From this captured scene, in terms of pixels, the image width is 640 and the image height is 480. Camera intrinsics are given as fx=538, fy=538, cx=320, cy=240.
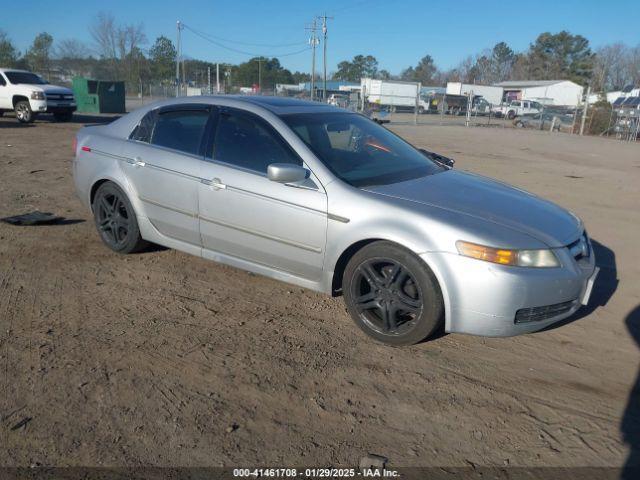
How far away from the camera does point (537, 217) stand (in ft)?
12.5

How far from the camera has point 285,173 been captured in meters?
3.71

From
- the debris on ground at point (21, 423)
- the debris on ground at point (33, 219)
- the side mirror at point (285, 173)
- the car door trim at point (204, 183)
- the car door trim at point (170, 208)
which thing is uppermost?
the side mirror at point (285, 173)

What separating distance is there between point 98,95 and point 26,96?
7511 mm

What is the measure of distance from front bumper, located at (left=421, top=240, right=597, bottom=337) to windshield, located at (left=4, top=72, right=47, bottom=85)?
20620 mm

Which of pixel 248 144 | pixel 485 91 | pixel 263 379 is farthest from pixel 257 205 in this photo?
pixel 485 91

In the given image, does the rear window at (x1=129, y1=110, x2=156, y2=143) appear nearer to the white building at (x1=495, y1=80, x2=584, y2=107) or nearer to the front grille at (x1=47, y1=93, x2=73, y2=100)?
the front grille at (x1=47, y1=93, x2=73, y2=100)

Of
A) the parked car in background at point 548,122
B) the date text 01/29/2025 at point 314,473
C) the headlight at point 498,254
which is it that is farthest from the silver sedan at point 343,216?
the parked car in background at point 548,122

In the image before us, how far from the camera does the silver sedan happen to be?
3.34 m

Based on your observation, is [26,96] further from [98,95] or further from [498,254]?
[498,254]

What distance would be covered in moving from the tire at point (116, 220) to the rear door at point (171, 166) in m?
→ 0.26

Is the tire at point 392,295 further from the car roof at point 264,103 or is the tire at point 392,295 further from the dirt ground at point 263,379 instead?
the car roof at point 264,103

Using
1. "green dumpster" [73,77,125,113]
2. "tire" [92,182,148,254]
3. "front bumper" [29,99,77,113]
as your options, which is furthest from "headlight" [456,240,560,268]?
"green dumpster" [73,77,125,113]

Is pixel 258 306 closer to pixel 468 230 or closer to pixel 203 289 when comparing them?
Result: pixel 203 289

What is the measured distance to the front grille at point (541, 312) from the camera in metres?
3.34
